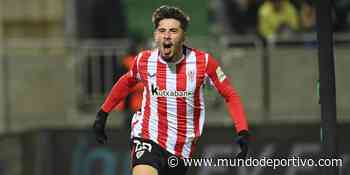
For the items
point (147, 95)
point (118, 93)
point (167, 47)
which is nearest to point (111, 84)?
point (118, 93)

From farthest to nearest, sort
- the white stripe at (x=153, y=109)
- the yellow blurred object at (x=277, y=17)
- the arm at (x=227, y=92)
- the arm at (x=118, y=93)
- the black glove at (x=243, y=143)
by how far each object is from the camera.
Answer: the yellow blurred object at (x=277, y=17)
the arm at (x=118, y=93)
the white stripe at (x=153, y=109)
the arm at (x=227, y=92)
the black glove at (x=243, y=143)

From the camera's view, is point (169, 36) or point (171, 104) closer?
point (169, 36)

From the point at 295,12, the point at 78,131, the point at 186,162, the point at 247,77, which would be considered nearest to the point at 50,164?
the point at 78,131

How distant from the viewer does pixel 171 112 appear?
893 cm

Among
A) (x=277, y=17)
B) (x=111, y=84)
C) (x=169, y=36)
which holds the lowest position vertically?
(x=111, y=84)

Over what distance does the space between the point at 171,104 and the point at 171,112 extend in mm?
71

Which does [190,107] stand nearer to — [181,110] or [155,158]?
[181,110]

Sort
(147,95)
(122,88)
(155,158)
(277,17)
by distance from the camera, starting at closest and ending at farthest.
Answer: (155,158)
(147,95)
(122,88)
(277,17)

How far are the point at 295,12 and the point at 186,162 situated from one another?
680 centimetres

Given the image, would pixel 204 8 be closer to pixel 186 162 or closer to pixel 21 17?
pixel 21 17

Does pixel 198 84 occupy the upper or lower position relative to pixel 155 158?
upper

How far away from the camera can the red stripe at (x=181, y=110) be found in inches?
350

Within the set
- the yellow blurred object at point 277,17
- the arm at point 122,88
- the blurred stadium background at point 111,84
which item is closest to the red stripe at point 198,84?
the arm at point 122,88

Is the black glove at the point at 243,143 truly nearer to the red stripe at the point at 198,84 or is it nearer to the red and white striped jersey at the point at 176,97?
the red and white striped jersey at the point at 176,97
